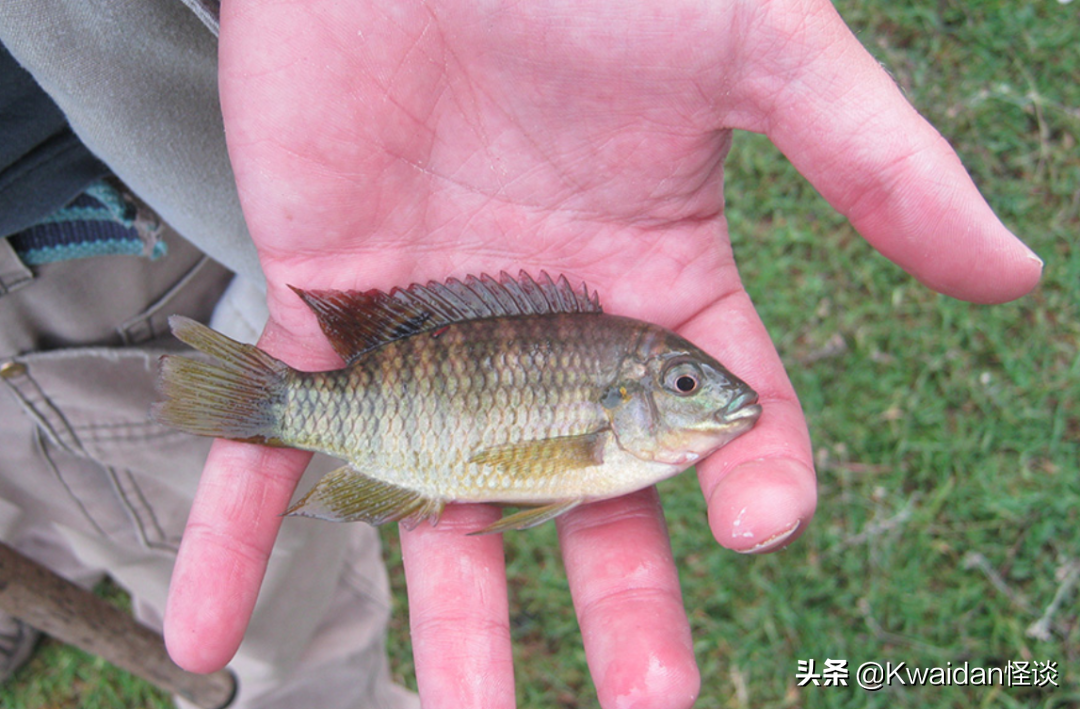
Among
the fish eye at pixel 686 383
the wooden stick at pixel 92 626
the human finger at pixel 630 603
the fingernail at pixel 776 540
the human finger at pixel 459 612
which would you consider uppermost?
the fish eye at pixel 686 383

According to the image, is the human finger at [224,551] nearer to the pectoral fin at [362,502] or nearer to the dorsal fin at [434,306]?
the pectoral fin at [362,502]

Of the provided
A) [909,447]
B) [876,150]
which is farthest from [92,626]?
[909,447]

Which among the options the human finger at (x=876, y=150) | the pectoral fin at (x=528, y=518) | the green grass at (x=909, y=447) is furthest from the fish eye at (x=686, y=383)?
the green grass at (x=909, y=447)

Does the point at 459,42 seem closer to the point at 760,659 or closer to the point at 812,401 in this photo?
the point at 812,401

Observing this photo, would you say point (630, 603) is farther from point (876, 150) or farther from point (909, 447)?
point (909, 447)

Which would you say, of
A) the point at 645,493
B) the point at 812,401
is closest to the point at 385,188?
A: the point at 645,493

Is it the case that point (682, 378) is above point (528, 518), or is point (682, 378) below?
above
